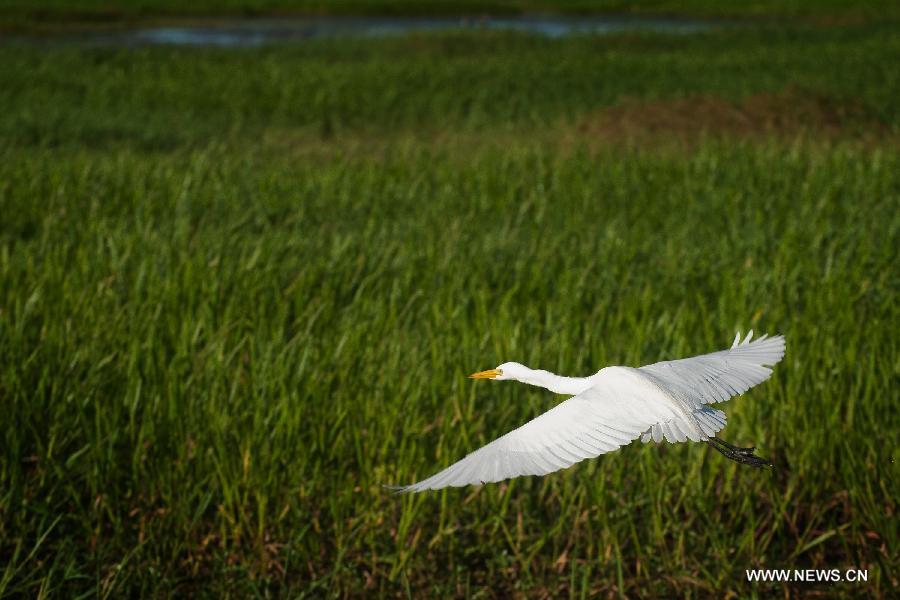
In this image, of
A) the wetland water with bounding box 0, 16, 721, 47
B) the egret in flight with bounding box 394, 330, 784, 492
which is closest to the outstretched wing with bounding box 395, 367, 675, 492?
the egret in flight with bounding box 394, 330, 784, 492

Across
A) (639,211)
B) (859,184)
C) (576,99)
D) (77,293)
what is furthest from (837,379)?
(576,99)

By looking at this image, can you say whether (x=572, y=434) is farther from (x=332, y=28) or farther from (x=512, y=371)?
(x=332, y=28)

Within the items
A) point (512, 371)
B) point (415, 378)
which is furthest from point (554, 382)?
point (415, 378)

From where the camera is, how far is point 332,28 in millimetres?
34969

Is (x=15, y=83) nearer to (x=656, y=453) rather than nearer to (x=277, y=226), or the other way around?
(x=277, y=226)

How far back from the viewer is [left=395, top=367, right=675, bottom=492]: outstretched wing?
975mm

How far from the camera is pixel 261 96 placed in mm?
14766

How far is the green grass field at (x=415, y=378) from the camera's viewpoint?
9.08ft

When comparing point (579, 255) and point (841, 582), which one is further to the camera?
point (579, 255)

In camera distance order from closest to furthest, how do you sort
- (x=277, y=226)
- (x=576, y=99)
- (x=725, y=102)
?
1. (x=277, y=226)
2. (x=725, y=102)
3. (x=576, y=99)

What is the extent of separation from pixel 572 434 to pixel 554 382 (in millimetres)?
60

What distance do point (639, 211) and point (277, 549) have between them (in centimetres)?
410

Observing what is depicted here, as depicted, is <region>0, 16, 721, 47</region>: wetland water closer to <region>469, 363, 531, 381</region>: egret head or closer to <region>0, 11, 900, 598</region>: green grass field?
<region>0, 11, 900, 598</region>: green grass field

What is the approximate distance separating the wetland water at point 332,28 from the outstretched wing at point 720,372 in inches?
1037
